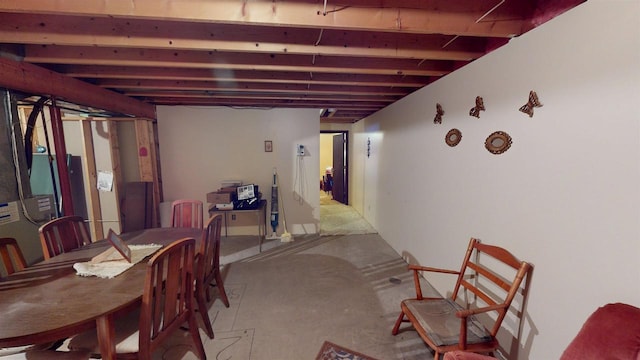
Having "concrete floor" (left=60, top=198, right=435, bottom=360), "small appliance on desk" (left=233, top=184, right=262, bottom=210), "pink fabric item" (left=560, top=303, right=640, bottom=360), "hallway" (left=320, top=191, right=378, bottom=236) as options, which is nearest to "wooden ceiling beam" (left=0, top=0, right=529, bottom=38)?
"pink fabric item" (left=560, top=303, right=640, bottom=360)

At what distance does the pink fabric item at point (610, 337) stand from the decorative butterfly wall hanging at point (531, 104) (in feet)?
3.53

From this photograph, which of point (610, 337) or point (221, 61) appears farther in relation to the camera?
point (221, 61)

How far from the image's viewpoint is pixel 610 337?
0.98 metres

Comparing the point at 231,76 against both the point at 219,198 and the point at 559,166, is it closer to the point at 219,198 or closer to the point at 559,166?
the point at 219,198

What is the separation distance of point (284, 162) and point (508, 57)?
3.38 metres

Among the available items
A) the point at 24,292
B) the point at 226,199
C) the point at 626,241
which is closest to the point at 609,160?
the point at 626,241

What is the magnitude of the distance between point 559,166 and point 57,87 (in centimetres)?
411

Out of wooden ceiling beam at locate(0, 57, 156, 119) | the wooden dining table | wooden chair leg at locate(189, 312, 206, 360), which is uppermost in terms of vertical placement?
wooden ceiling beam at locate(0, 57, 156, 119)

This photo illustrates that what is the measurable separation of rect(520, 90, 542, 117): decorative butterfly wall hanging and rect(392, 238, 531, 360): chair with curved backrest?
3.08 feet

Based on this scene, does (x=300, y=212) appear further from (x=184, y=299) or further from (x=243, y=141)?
(x=184, y=299)

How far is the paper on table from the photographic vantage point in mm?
1626

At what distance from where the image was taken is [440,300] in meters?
1.96

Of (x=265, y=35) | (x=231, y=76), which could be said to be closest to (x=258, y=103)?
(x=231, y=76)

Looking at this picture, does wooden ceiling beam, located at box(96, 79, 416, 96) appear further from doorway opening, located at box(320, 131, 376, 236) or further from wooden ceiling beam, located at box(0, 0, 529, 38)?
doorway opening, located at box(320, 131, 376, 236)
